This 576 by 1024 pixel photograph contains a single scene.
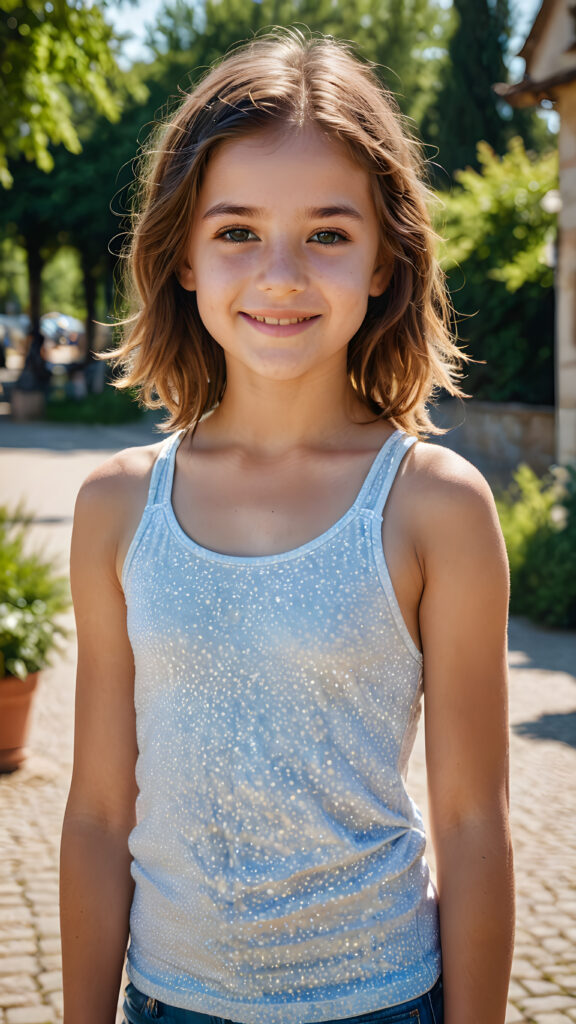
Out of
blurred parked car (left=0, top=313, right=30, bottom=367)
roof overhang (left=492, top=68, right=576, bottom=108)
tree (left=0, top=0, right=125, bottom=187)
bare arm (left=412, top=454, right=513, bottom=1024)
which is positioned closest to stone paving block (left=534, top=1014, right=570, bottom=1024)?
bare arm (left=412, top=454, right=513, bottom=1024)

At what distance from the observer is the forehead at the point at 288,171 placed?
4.90 ft

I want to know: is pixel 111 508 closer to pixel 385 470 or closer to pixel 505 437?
pixel 385 470

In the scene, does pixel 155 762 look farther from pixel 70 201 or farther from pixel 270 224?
pixel 70 201

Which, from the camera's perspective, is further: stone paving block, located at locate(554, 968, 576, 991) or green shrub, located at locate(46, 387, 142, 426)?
green shrub, located at locate(46, 387, 142, 426)

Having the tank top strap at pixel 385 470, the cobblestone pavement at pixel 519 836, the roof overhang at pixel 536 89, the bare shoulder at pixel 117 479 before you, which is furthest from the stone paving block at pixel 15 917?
the roof overhang at pixel 536 89

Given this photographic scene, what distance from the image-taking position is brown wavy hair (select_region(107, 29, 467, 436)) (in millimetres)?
1570

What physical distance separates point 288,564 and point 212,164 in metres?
0.60

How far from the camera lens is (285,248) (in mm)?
1494

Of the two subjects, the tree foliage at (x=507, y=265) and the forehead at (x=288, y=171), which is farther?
the tree foliage at (x=507, y=265)

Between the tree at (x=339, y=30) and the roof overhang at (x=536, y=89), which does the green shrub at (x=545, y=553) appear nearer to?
the roof overhang at (x=536, y=89)

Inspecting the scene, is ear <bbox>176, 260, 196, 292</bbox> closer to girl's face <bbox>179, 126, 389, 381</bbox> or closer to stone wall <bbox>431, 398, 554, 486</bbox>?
girl's face <bbox>179, 126, 389, 381</bbox>

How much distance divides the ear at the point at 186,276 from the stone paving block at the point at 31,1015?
89.6 inches

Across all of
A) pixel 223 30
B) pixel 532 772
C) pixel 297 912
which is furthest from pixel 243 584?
pixel 223 30

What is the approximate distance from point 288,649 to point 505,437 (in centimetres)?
1448
